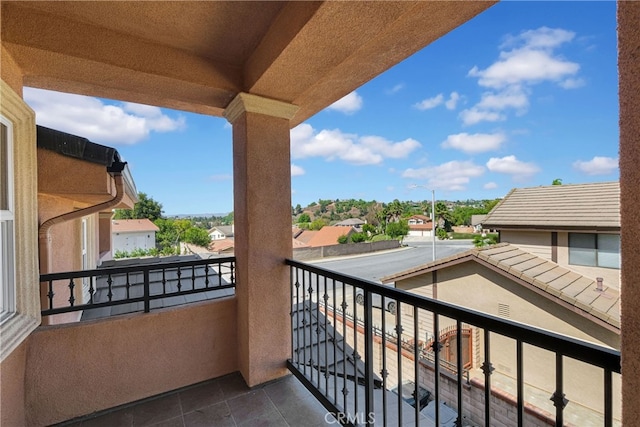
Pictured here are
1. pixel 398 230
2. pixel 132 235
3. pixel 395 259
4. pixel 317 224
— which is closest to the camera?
pixel 395 259

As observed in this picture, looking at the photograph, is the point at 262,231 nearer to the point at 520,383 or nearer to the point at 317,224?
the point at 520,383

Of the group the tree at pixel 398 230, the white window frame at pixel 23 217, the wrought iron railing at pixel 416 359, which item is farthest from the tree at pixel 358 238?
the white window frame at pixel 23 217

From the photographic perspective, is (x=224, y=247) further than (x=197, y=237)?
No

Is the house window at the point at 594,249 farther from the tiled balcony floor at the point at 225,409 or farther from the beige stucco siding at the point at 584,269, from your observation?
the tiled balcony floor at the point at 225,409

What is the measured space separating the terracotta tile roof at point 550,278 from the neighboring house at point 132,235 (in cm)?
1472

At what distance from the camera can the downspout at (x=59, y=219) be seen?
2.28 metres

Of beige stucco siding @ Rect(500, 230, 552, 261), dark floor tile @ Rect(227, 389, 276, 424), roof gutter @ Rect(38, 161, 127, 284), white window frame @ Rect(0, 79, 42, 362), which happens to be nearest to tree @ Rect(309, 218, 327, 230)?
beige stucco siding @ Rect(500, 230, 552, 261)

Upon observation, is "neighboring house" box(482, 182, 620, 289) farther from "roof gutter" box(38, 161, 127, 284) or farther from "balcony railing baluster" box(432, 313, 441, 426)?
"roof gutter" box(38, 161, 127, 284)

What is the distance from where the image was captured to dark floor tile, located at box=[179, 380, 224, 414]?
202cm

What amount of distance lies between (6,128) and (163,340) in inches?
64.4

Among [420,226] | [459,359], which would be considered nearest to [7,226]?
[459,359]

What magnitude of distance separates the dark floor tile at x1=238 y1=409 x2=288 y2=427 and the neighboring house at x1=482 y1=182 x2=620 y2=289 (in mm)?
4472

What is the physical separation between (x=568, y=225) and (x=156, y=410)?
5804mm

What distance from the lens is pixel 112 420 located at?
1901mm
